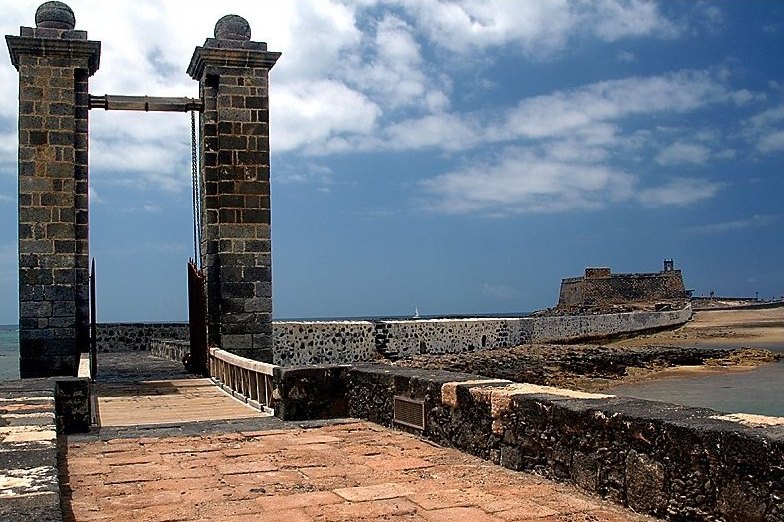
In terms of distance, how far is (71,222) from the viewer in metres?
13.0

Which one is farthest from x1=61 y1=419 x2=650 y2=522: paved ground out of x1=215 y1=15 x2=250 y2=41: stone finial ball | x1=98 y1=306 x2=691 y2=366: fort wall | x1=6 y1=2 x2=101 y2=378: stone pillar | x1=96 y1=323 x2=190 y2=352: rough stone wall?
x1=96 y1=323 x2=190 y2=352: rough stone wall

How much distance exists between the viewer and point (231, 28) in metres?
13.5

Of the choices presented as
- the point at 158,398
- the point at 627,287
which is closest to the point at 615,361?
the point at 158,398

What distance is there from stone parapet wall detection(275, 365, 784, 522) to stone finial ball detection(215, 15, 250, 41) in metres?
8.25

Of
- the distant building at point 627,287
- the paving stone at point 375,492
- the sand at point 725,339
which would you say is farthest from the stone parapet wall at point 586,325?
the paving stone at point 375,492

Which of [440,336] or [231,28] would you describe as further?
[440,336]

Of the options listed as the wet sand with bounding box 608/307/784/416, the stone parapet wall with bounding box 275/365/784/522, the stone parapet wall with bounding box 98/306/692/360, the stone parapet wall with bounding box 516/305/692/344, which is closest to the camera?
the stone parapet wall with bounding box 275/365/784/522

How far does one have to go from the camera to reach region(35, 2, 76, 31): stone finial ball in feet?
42.8

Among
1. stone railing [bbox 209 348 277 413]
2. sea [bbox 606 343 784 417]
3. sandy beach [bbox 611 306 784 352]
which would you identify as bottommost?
sea [bbox 606 343 784 417]

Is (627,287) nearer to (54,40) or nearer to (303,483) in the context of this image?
(54,40)

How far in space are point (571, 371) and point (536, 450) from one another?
833 inches

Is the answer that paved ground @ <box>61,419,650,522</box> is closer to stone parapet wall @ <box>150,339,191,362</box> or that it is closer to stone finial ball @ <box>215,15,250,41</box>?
stone finial ball @ <box>215,15,250,41</box>

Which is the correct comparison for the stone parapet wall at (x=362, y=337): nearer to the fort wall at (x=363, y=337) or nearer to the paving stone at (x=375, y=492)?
the fort wall at (x=363, y=337)

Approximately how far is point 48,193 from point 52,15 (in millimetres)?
2752
